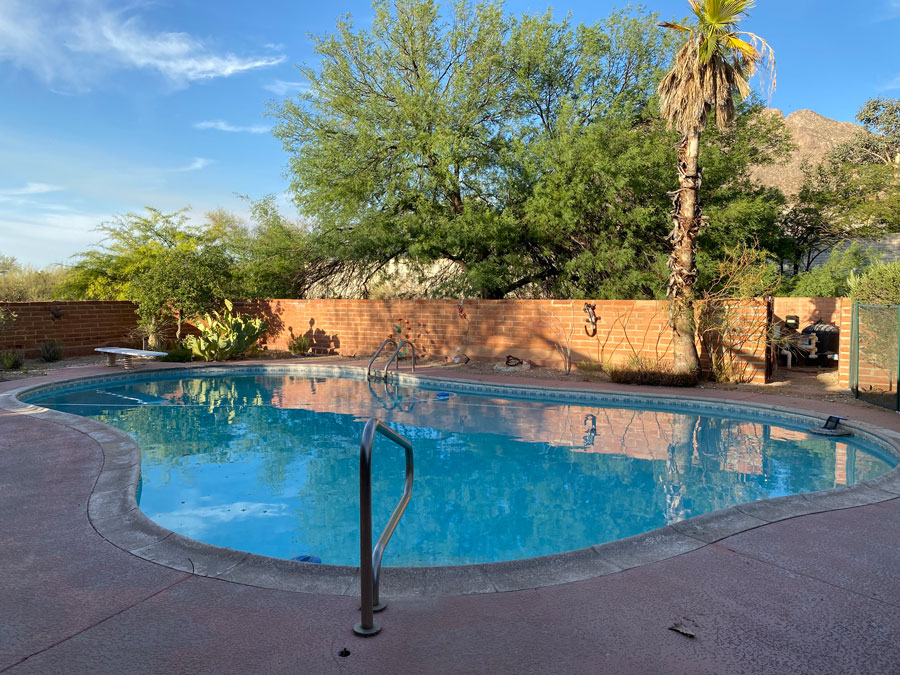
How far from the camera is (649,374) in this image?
10891mm

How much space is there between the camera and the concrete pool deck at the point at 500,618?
8.13 ft

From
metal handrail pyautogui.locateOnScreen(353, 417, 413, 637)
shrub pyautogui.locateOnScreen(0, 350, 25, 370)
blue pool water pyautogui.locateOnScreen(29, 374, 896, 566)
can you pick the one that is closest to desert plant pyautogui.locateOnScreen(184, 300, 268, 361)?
shrub pyautogui.locateOnScreen(0, 350, 25, 370)

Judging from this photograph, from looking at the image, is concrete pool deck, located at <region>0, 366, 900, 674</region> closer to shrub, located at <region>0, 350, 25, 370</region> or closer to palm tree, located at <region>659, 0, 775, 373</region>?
palm tree, located at <region>659, 0, 775, 373</region>

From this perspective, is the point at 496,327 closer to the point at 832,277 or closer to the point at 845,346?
the point at 845,346

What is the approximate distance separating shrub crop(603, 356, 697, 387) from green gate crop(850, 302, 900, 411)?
2571 millimetres

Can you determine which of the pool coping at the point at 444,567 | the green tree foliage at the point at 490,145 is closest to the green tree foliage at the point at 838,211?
the green tree foliage at the point at 490,145

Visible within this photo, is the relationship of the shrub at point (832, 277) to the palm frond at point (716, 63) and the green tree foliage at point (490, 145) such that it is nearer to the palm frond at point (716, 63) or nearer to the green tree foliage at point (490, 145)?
the green tree foliage at point (490, 145)

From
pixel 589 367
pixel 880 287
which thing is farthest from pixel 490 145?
pixel 880 287

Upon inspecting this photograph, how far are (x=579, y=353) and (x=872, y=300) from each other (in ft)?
18.2

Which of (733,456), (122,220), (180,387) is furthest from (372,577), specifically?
(122,220)

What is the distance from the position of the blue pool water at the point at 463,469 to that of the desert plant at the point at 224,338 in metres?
4.55

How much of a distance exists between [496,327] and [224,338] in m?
7.47

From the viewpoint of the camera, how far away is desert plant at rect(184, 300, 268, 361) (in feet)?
50.6

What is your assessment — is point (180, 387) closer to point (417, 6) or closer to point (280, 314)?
point (280, 314)
